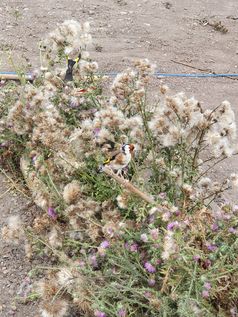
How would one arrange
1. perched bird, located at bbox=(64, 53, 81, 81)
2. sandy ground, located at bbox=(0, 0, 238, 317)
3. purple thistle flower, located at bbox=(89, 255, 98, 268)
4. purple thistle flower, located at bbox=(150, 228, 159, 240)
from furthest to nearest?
sandy ground, located at bbox=(0, 0, 238, 317) → perched bird, located at bbox=(64, 53, 81, 81) → purple thistle flower, located at bbox=(89, 255, 98, 268) → purple thistle flower, located at bbox=(150, 228, 159, 240)

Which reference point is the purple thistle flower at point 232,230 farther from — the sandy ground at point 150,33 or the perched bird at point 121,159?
the sandy ground at point 150,33

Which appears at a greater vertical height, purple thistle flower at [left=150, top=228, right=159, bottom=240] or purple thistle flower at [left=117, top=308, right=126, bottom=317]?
purple thistle flower at [left=150, top=228, right=159, bottom=240]

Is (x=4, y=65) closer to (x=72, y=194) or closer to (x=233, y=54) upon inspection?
(x=233, y=54)

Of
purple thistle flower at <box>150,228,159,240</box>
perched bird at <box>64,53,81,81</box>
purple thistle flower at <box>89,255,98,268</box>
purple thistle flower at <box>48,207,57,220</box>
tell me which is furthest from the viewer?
perched bird at <box>64,53,81,81</box>

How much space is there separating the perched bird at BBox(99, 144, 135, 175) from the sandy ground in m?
2.01

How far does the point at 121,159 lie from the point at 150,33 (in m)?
3.46

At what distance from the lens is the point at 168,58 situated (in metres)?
4.96

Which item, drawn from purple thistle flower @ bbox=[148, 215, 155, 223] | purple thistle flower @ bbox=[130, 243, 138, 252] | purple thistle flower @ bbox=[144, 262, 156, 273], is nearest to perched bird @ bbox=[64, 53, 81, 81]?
purple thistle flower @ bbox=[148, 215, 155, 223]

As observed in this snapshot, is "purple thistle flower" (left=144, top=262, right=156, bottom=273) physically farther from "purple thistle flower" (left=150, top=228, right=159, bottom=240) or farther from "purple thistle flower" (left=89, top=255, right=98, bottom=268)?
"purple thistle flower" (left=89, top=255, right=98, bottom=268)

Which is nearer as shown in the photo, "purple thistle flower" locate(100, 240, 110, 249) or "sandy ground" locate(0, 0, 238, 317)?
"purple thistle flower" locate(100, 240, 110, 249)

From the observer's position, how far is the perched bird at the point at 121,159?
2.17 meters

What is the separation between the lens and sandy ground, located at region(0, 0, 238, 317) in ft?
15.2

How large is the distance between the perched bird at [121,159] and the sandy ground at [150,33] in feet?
6.59

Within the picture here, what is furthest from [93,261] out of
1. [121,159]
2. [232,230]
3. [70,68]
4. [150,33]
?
[150,33]
